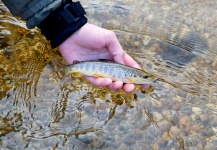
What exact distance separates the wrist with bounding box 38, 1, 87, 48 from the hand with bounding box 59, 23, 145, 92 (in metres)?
0.09

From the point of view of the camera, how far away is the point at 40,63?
4.71 meters

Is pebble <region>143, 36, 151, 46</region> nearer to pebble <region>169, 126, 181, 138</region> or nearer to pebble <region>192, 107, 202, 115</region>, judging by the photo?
pebble <region>192, 107, 202, 115</region>

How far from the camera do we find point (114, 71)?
3.77 metres

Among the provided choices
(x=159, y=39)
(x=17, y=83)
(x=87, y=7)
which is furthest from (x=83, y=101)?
(x=87, y=7)

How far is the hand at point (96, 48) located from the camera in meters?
3.78

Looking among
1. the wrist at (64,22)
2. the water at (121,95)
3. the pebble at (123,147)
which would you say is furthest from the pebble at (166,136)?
the wrist at (64,22)

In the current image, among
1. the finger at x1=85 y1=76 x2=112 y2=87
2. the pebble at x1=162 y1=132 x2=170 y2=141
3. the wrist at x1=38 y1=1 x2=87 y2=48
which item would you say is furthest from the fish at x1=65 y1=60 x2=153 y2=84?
the pebble at x1=162 y1=132 x2=170 y2=141

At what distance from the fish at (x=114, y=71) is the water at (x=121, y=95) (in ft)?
1.65

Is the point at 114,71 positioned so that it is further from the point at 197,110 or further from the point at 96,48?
the point at 197,110

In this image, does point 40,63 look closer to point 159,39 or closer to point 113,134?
point 113,134

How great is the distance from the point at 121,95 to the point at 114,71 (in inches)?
25.6

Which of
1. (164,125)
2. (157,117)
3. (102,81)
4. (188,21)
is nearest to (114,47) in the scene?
(102,81)

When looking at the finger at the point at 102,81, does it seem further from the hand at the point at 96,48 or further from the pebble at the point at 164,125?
the pebble at the point at 164,125

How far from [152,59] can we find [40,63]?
175cm
